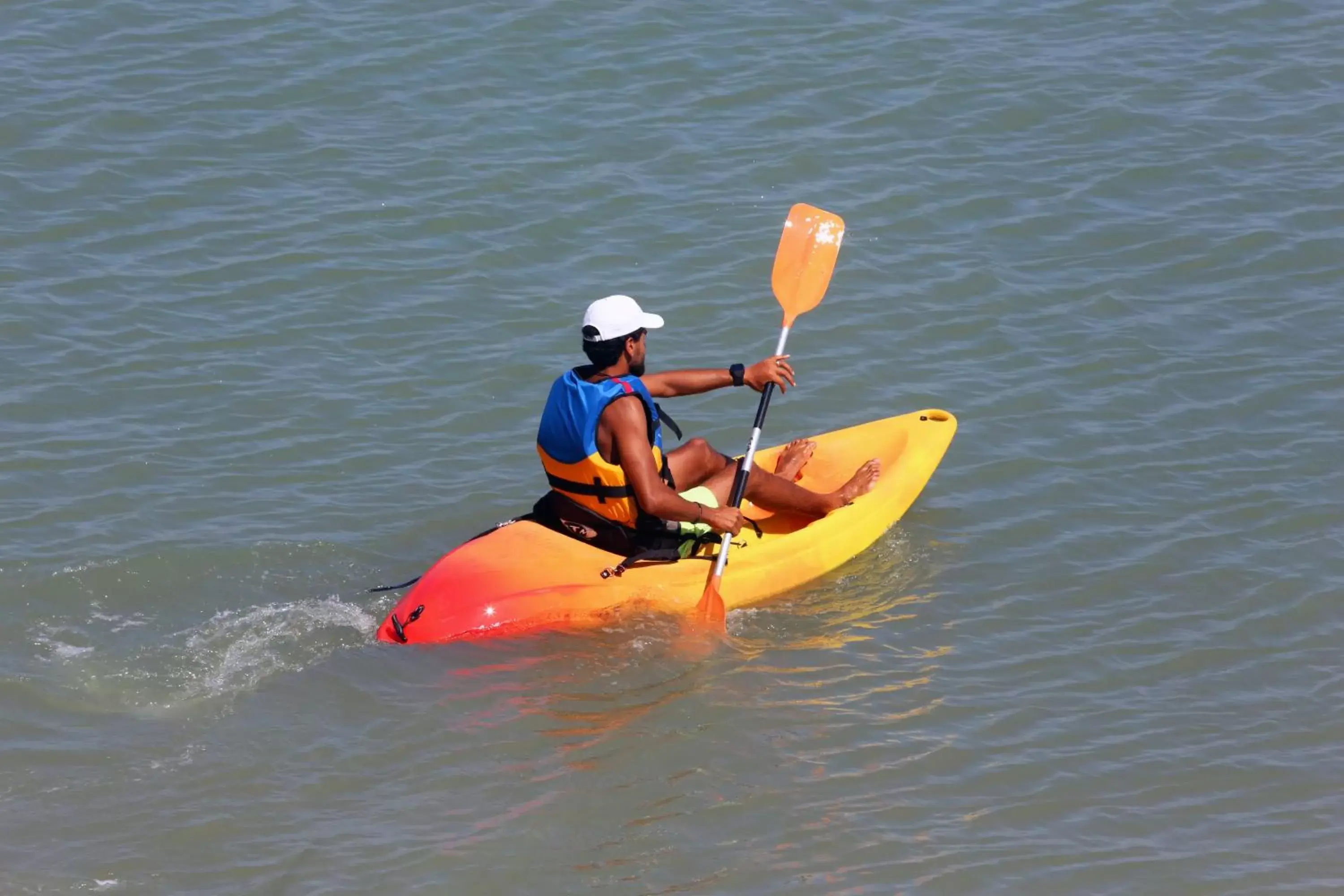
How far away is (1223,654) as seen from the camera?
5883 mm

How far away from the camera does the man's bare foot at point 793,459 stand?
23.1 feet

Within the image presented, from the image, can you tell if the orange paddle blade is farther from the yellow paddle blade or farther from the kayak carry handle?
the yellow paddle blade

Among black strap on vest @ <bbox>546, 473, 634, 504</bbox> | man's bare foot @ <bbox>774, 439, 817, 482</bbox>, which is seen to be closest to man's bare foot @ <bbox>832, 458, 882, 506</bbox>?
man's bare foot @ <bbox>774, 439, 817, 482</bbox>

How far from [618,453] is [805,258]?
1.88m

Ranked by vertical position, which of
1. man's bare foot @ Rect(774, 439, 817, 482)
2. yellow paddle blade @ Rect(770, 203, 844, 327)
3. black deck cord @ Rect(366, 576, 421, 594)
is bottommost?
black deck cord @ Rect(366, 576, 421, 594)

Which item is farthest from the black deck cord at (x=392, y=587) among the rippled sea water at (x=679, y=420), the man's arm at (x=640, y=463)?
the man's arm at (x=640, y=463)

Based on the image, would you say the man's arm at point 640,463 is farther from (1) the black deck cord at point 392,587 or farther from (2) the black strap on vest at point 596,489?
(1) the black deck cord at point 392,587

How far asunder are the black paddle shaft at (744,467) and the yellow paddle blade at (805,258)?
70cm

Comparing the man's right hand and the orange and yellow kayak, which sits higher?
the man's right hand

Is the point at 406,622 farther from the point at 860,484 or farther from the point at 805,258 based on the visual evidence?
the point at 805,258

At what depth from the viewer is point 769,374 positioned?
6480 millimetres

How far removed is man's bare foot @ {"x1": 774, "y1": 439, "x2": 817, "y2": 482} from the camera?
23.1 ft

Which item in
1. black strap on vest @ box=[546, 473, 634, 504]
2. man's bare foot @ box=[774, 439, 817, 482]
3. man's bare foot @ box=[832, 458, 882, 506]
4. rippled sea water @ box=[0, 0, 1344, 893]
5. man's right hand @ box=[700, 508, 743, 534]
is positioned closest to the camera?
rippled sea water @ box=[0, 0, 1344, 893]

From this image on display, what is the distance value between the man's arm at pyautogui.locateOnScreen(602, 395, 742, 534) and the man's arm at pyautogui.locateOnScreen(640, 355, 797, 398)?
599mm
